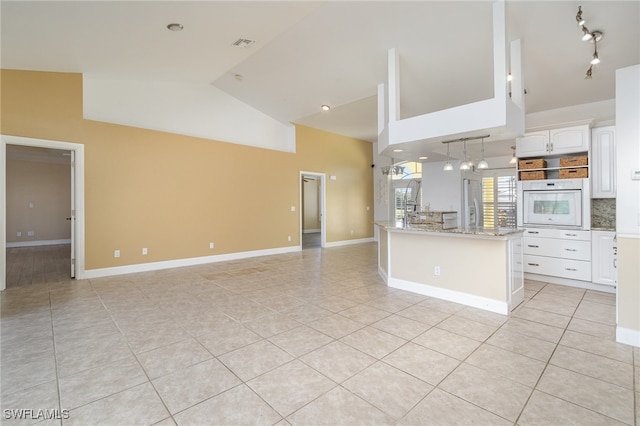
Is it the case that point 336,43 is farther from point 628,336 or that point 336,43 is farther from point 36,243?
point 36,243

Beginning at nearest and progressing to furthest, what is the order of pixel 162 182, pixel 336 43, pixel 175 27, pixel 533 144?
1. pixel 175 27
2. pixel 336 43
3. pixel 533 144
4. pixel 162 182

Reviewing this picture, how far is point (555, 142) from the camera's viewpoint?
4.49 meters

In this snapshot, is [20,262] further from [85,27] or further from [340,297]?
[340,297]

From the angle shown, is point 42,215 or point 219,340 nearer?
point 219,340

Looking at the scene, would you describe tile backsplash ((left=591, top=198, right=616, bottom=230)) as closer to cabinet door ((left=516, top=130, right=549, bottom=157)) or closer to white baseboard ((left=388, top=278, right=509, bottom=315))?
cabinet door ((left=516, top=130, right=549, bottom=157))

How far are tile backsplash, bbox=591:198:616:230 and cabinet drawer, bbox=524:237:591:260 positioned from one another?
394mm

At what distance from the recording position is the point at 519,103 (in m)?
3.47

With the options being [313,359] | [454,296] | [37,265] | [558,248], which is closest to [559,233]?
[558,248]

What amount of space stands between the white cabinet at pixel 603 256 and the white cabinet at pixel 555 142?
4.11ft

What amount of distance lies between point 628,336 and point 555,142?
304 cm

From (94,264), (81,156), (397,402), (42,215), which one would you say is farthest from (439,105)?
(42,215)

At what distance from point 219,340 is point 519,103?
4160 millimetres

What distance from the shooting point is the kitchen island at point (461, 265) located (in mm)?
3324

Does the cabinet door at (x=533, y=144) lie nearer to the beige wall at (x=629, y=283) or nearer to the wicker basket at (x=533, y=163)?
the wicker basket at (x=533, y=163)
